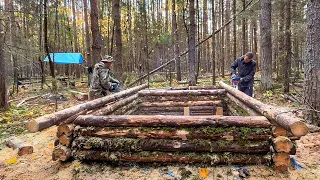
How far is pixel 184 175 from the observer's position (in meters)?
3.55

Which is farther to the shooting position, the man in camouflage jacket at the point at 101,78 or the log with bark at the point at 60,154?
the man in camouflage jacket at the point at 101,78

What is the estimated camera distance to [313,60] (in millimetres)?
5402

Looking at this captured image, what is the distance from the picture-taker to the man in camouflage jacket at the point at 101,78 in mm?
6258

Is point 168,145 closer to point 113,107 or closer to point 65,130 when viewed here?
point 65,130

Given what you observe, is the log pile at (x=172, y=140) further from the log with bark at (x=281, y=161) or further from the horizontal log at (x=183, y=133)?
the log with bark at (x=281, y=161)

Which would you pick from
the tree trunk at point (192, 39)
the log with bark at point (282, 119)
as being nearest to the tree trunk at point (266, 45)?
the tree trunk at point (192, 39)

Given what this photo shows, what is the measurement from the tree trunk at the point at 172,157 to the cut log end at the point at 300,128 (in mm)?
776

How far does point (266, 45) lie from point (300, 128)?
27.7 ft

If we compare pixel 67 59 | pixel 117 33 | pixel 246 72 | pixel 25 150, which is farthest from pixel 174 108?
pixel 67 59

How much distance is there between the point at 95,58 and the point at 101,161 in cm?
683

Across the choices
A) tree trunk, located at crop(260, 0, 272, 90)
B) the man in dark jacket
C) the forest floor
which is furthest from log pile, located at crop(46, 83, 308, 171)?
tree trunk, located at crop(260, 0, 272, 90)

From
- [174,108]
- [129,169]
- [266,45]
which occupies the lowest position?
[129,169]

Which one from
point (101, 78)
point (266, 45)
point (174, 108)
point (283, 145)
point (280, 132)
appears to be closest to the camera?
point (283, 145)

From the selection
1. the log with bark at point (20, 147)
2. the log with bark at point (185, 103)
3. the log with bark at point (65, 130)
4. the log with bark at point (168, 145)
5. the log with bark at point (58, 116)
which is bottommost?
the log with bark at point (20, 147)
